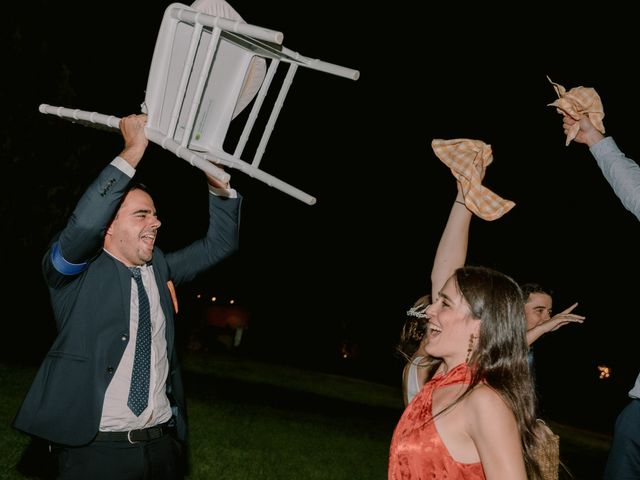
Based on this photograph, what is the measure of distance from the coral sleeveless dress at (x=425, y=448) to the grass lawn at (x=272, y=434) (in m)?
4.75

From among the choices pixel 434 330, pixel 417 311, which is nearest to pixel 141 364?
pixel 417 311

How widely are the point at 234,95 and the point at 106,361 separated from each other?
1492 mm

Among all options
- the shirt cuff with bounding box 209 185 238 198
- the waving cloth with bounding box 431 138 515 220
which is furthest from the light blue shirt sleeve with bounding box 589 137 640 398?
the shirt cuff with bounding box 209 185 238 198

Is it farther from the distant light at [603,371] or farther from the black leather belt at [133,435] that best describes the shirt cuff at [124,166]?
the distant light at [603,371]

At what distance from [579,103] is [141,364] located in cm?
255

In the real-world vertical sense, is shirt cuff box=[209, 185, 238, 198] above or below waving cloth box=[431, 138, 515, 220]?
below

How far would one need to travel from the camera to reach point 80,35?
13.2 m

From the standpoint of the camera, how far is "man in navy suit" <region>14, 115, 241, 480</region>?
275 centimetres

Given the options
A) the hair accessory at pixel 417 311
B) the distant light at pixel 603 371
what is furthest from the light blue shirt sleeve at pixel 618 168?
the distant light at pixel 603 371

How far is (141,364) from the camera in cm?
313

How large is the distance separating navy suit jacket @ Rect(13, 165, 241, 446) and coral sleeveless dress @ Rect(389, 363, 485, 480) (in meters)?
1.52

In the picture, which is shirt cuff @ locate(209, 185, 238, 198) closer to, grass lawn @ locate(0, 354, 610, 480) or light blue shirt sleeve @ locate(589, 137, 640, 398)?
light blue shirt sleeve @ locate(589, 137, 640, 398)

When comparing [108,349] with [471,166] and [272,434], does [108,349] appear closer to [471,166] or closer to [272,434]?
[471,166]

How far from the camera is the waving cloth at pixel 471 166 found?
267 centimetres
